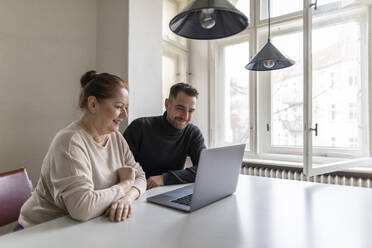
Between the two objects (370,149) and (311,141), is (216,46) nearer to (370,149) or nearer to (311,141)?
(311,141)

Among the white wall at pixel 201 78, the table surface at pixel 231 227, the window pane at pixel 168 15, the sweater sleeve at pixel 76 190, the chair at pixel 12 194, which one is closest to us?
the table surface at pixel 231 227

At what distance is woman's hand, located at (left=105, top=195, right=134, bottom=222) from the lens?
82 cm

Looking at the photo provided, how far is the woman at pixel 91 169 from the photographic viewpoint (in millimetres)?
826

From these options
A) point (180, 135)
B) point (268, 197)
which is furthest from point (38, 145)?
point (268, 197)

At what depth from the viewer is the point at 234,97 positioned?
9.63 ft

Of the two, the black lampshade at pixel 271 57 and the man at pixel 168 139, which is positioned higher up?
the black lampshade at pixel 271 57

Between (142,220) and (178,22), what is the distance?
82cm

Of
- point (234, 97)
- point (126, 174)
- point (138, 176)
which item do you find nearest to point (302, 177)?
point (234, 97)

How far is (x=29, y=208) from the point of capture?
967 mm

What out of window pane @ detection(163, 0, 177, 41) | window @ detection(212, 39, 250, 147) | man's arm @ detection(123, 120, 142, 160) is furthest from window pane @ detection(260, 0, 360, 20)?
man's arm @ detection(123, 120, 142, 160)

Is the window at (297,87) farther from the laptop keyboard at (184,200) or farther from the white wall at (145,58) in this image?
the laptop keyboard at (184,200)

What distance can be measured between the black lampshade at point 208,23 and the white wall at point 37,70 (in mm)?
1245

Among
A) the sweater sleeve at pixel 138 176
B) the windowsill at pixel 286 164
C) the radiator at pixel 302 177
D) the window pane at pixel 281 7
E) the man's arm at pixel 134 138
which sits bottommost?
the radiator at pixel 302 177

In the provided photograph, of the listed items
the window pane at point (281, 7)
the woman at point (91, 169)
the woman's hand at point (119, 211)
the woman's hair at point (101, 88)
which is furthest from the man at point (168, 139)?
the window pane at point (281, 7)
